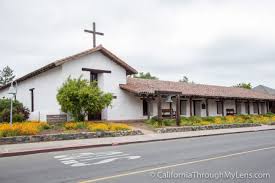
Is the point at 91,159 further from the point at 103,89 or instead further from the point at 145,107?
the point at 145,107

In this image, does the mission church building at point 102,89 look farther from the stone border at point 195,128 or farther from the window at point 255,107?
the window at point 255,107

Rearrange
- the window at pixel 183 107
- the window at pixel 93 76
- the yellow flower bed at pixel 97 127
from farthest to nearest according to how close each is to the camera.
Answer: the window at pixel 183 107 < the window at pixel 93 76 < the yellow flower bed at pixel 97 127

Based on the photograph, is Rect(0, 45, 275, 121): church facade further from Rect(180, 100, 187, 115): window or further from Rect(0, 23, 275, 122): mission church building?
Rect(180, 100, 187, 115): window

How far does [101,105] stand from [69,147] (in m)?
6.99

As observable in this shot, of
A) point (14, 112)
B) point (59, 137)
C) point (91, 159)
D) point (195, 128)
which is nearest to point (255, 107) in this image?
point (195, 128)

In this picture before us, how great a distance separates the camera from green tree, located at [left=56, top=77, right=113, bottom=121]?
19391mm

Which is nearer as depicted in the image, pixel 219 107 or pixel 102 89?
pixel 102 89

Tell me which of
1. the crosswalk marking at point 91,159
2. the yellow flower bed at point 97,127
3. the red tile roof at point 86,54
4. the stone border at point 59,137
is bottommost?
the crosswalk marking at point 91,159

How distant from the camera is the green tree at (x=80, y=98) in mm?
19391

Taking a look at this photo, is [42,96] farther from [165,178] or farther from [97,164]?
[165,178]

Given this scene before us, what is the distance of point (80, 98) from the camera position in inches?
762

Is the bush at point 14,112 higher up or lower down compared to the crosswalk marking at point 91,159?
higher up

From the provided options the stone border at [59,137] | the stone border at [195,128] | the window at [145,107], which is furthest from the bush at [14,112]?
the stone border at [195,128]

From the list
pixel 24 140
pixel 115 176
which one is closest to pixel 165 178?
pixel 115 176
